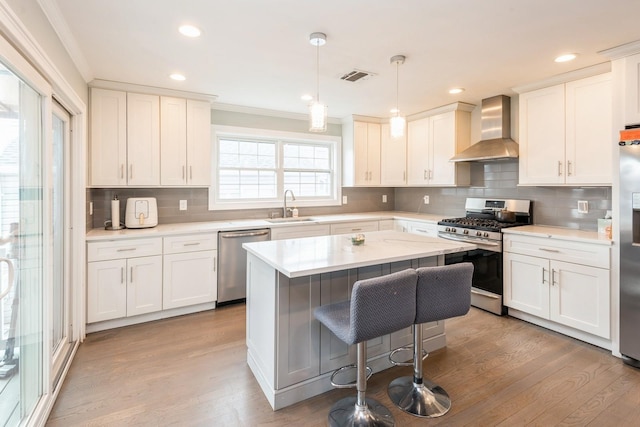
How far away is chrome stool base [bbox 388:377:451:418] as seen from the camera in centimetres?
197

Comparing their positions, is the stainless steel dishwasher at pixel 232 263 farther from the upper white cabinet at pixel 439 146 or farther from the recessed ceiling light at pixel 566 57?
the recessed ceiling light at pixel 566 57

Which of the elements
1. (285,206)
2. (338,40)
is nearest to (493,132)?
(338,40)

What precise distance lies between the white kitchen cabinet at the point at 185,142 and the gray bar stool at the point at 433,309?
286cm

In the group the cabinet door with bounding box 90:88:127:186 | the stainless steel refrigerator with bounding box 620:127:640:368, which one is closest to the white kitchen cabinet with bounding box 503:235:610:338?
the stainless steel refrigerator with bounding box 620:127:640:368

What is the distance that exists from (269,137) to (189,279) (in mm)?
2147

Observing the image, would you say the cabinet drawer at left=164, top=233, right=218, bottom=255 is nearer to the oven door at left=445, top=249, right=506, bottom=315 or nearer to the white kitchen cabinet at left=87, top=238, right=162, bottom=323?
the white kitchen cabinet at left=87, top=238, right=162, bottom=323

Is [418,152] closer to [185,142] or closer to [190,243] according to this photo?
[185,142]

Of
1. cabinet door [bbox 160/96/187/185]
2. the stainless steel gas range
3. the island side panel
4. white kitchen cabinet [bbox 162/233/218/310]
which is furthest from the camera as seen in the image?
cabinet door [bbox 160/96/187/185]

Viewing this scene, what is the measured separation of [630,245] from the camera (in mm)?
2457

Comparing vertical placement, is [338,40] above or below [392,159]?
above

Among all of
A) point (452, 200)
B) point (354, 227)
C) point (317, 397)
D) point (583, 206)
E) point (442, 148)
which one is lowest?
point (317, 397)

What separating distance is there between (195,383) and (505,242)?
121 inches

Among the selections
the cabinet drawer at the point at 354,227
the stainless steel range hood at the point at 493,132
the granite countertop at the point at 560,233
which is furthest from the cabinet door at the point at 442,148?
the granite countertop at the point at 560,233

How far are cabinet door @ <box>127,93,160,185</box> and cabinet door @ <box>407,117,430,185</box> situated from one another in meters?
3.30
